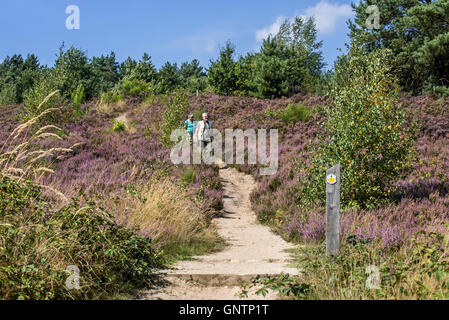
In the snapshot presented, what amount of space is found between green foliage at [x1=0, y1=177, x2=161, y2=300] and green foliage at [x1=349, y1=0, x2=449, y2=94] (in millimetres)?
19771

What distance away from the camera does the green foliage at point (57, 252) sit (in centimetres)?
406

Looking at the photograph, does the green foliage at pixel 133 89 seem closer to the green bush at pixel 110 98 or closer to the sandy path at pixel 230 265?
the green bush at pixel 110 98

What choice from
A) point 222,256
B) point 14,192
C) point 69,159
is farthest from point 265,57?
point 14,192

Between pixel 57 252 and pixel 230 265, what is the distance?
8.53 ft

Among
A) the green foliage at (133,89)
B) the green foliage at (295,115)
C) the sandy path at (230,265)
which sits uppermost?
the green foliage at (133,89)

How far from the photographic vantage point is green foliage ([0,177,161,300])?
4062mm

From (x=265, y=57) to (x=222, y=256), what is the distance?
25.9 metres

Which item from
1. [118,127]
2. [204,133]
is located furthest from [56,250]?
[118,127]

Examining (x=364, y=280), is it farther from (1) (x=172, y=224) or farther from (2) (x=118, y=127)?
(2) (x=118, y=127)

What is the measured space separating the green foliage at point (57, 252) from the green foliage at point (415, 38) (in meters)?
19.8

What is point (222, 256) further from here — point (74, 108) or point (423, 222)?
point (74, 108)

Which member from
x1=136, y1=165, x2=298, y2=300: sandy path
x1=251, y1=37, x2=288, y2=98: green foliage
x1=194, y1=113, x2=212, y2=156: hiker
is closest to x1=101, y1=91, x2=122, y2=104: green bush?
x1=251, y1=37, x2=288, y2=98: green foliage

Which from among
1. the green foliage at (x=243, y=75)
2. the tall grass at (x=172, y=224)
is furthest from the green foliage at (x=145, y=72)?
the tall grass at (x=172, y=224)

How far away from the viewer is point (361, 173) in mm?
8359
